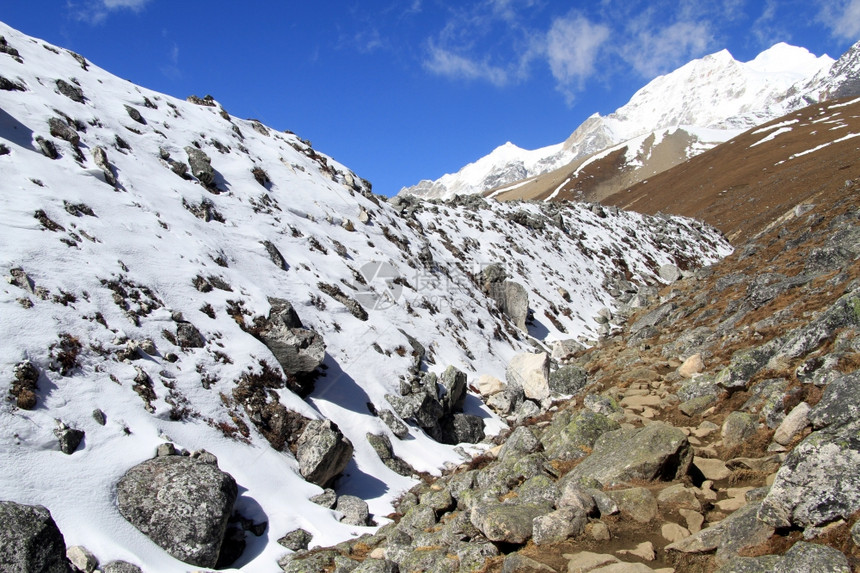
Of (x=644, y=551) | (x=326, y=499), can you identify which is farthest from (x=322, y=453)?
(x=644, y=551)

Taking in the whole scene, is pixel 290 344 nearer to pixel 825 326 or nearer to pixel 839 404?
pixel 839 404

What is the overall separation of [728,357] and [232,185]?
22488mm

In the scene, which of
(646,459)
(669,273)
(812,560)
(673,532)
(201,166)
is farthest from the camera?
(669,273)

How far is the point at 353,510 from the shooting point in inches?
508

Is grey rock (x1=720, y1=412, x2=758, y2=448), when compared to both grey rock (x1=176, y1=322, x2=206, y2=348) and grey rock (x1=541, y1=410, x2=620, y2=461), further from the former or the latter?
grey rock (x1=176, y1=322, x2=206, y2=348)

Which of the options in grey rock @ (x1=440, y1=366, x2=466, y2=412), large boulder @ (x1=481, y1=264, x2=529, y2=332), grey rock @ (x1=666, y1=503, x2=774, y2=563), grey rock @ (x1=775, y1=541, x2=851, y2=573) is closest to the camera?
grey rock @ (x1=775, y1=541, x2=851, y2=573)

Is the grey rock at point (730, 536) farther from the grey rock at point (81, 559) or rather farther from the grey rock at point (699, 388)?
the grey rock at point (81, 559)

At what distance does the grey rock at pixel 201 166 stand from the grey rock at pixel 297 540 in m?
17.5

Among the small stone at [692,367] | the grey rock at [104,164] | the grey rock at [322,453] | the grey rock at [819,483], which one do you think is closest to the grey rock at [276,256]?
the grey rock at [104,164]

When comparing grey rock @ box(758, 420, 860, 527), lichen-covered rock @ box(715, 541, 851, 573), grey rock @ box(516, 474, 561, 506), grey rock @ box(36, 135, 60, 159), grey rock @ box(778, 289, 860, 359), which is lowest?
grey rock @ box(516, 474, 561, 506)

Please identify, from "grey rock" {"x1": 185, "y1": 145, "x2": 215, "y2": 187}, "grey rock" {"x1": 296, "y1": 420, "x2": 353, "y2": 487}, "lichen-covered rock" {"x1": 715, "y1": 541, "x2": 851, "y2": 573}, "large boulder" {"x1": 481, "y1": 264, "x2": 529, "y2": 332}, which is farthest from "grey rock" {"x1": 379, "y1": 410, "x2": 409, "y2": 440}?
"large boulder" {"x1": 481, "y1": 264, "x2": 529, "y2": 332}

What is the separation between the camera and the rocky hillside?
640 cm

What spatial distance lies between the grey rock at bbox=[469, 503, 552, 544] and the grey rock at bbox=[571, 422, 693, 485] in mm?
1476

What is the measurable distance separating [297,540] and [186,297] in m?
8.85
